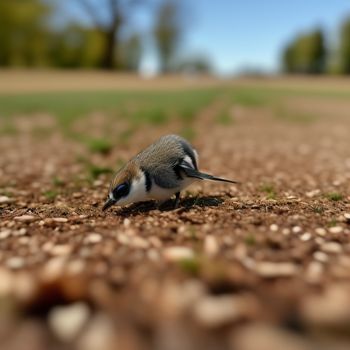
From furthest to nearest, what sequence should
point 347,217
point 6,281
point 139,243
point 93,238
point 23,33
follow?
1. point 23,33
2. point 347,217
3. point 93,238
4. point 139,243
5. point 6,281

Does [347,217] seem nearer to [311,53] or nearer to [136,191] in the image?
[136,191]

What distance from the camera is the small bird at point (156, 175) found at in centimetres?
383

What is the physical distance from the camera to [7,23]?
52438 millimetres

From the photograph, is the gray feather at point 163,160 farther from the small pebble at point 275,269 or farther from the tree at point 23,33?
the tree at point 23,33

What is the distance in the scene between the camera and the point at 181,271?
92.3 inches

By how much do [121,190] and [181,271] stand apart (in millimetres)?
1597

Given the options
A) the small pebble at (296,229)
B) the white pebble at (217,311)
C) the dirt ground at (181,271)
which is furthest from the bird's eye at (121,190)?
the white pebble at (217,311)

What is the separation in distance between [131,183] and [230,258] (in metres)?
1.56

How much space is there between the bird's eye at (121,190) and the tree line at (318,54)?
78102 mm

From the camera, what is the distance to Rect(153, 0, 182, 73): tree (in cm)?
6391

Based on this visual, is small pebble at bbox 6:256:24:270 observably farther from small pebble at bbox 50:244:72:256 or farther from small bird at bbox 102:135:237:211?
small bird at bbox 102:135:237:211

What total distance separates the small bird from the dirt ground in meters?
0.20

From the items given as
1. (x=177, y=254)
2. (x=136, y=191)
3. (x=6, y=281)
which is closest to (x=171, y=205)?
(x=136, y=191)

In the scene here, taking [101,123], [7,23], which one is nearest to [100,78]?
[7,23]
